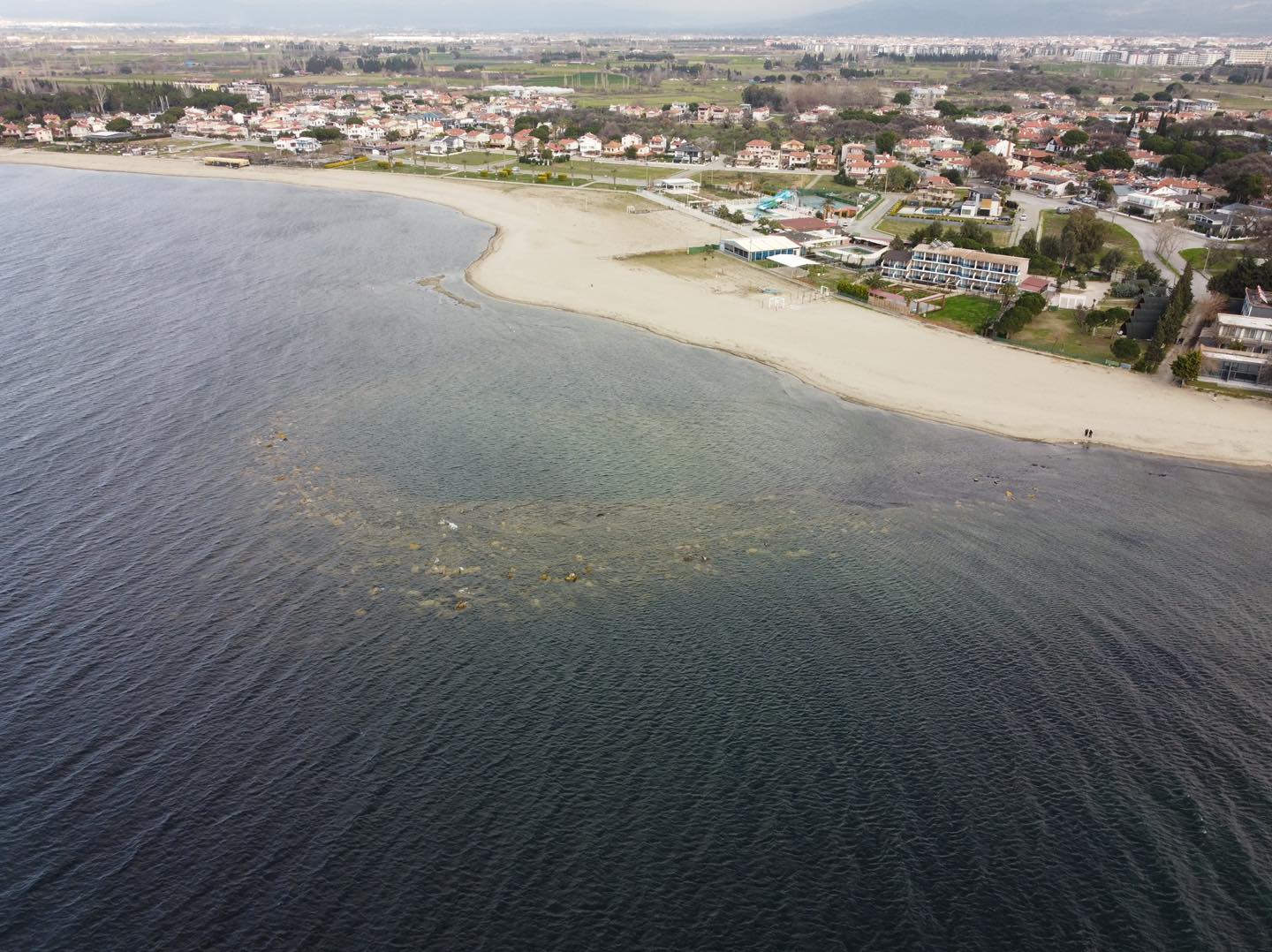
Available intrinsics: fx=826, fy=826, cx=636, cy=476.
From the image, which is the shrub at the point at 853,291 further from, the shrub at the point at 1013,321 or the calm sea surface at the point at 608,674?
the calm sea surface at the point at 608,674

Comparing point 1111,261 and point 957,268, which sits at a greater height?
point 1111,261

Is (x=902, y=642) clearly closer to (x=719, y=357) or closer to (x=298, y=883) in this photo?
(x=298, y=883)

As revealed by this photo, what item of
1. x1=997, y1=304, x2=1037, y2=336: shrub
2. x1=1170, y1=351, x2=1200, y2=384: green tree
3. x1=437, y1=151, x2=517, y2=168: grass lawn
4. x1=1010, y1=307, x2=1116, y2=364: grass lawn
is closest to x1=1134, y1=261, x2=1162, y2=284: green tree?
x1=1010, y1=307, x2=1116, y2=364: grass lawn

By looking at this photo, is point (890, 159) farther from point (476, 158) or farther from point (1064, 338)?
point (1064, 338)

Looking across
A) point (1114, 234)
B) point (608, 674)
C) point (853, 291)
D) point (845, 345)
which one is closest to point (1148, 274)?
point (1114, 234)

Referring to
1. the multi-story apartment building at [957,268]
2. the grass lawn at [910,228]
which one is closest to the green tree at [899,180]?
the grass lawn at [910,228]

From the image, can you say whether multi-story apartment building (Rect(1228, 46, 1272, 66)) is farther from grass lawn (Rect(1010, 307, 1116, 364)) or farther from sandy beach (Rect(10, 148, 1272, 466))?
sandy beach (Rect(10, 148, 1272, 466))
